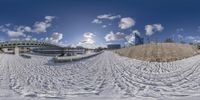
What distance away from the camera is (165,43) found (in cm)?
3322

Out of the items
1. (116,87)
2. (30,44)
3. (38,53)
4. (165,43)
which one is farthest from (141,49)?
(116,87)

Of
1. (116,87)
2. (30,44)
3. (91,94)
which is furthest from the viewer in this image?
(30,44)

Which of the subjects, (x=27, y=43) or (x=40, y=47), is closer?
(x=27, y=43)

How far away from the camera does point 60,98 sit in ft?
14.7

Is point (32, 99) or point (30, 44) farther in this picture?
point (30, 44)

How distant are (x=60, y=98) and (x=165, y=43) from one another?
98.5 ft

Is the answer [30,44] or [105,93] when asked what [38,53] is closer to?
[30,44]

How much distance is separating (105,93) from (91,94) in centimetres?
26

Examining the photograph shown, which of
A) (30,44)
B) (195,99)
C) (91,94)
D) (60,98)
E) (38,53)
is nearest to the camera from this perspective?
(195,99)

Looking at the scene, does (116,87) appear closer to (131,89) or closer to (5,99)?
(131,89)

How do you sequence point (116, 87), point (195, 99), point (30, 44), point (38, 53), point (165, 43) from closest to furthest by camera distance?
1. point (195, 99)
2. point (116, 87)
3. point (30, 44)
4. point (38, 53)
5. point (165, 43)

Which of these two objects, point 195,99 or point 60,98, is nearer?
point 195,99

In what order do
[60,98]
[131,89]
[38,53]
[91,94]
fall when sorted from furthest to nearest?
[38,53]
[131,89]
[91,94]
[60,98]

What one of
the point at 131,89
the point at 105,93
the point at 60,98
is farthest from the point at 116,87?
the point at 60,98
